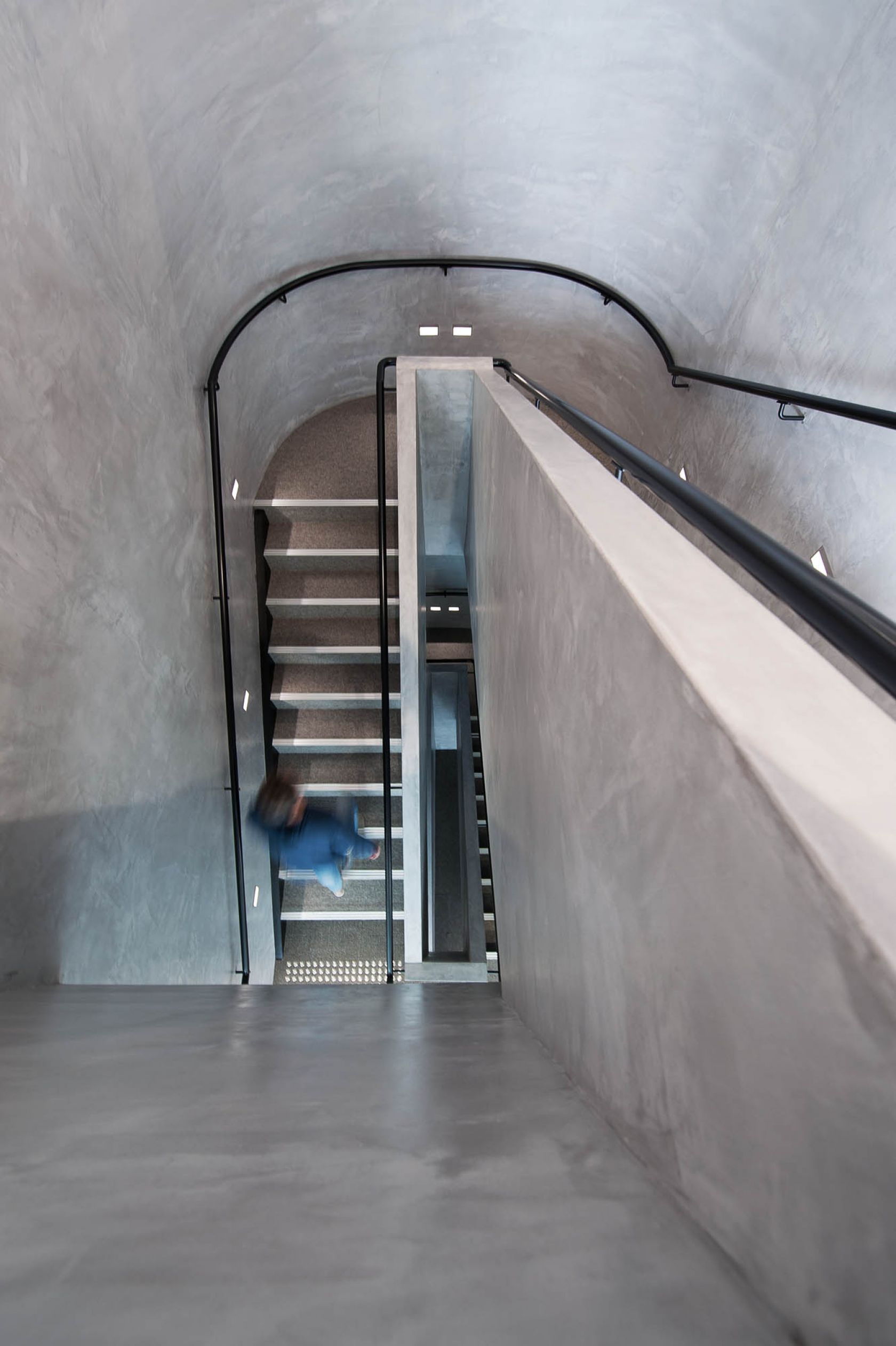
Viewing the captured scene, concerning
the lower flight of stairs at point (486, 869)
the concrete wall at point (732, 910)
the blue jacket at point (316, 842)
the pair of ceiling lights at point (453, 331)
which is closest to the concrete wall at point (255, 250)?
the pair of ceiling lights at point (453, 331)

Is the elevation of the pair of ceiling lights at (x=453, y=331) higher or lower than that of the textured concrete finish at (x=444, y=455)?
higher

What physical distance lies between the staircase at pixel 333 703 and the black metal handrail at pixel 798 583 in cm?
416

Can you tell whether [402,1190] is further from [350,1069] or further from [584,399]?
[584,399]

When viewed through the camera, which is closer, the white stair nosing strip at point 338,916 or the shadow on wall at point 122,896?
the shadow on wall at point 122,896

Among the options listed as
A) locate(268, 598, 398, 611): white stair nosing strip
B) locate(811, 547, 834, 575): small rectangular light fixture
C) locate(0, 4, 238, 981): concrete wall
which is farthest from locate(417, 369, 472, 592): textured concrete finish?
locate(811, 547, 834, 575): small rectangular light fixture

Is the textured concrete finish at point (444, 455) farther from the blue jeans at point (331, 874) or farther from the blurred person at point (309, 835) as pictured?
the blue jeans at point (331, 874)

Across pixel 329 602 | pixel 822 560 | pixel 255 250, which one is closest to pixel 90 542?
pixel 255 250

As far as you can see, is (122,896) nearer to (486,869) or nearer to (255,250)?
(486,869)

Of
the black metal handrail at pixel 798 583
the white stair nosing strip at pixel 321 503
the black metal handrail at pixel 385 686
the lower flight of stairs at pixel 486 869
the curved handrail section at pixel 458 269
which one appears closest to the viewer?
the black metal handrail at pixel 798 583

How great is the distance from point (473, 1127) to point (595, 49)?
385 centimetres

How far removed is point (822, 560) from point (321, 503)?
138 inches

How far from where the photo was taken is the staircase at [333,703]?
520 centimetres

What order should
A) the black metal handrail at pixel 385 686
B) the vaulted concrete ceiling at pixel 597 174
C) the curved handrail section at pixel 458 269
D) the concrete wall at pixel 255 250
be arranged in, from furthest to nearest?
1. the curved handrail section at pixel 458 269
2. the black metal handrail at pixel 385 686
3. the vaulted concrete ceiling at pixel 597 174
4. the concrete wall at pixel 255 250

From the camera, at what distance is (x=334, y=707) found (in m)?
5.41
